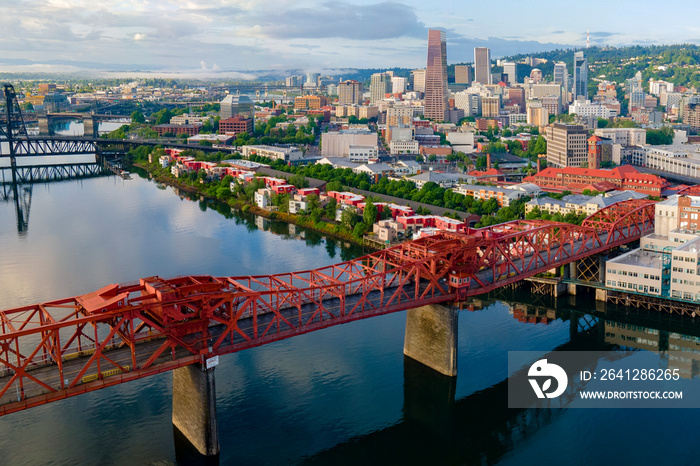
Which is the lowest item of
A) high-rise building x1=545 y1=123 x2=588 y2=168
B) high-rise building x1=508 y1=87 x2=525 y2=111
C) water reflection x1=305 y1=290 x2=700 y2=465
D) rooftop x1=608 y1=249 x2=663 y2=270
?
water reflection x1=305 y1=290 x2=700 y2=465

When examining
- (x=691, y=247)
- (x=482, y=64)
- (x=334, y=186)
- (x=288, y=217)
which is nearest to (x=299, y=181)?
(x=334, y=186)

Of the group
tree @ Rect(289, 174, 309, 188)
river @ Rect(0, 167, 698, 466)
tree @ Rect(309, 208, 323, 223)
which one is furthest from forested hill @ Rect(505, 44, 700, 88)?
river @ Rect(0, 167, 698, 466)

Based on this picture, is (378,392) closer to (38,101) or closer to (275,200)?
(275,200)

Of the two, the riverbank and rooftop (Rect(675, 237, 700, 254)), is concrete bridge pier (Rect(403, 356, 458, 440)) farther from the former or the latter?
the riverbank

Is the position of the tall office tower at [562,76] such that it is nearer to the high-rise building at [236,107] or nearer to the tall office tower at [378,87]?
the tall office tower at [378,87]

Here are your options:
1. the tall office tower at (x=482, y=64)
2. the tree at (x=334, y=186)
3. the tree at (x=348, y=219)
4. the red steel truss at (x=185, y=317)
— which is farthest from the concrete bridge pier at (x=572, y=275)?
the tall office tower at (x=482, y=64)
